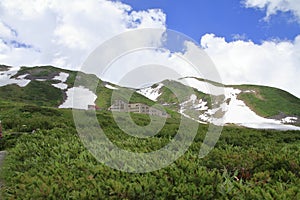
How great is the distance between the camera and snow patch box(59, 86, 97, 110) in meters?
100.0

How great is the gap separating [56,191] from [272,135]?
1586 centimetres

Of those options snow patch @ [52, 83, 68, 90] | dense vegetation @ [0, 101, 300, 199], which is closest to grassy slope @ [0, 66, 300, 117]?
snow patch @ [52, 83, 68, 90]

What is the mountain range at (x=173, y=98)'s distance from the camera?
106812 millimetres

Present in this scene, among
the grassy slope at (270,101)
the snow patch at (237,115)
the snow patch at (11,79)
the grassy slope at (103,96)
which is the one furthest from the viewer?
the grassy slope at (270,101)

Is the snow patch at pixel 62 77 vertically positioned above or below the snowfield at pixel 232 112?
above

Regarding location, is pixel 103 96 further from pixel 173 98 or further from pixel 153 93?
pixel 153 93

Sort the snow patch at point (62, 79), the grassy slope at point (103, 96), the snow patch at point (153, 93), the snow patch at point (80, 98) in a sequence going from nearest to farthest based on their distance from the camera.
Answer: the snow patch at point (80, 98)
the grassy slope at point (103, 96)
the snow patch at point (62, 79)
the snow patch at point (153, 93)

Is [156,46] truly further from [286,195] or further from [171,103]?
[171,103]

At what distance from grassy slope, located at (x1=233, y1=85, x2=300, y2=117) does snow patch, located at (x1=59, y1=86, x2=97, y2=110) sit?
6638cm

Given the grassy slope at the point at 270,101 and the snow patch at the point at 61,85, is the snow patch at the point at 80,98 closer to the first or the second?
the snow patch at the point at 61,85

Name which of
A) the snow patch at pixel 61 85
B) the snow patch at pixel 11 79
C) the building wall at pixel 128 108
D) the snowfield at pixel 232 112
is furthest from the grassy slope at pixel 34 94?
the snowfield at pixel 232 112

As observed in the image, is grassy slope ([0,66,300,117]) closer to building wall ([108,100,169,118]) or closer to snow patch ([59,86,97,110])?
snow patch ([59,86,97,110])

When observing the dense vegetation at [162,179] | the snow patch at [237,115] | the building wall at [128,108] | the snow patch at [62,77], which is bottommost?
the dense vegetation at [162,179]

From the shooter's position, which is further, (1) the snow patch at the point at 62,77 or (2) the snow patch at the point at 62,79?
(1) the snow patch at the point at 62,77
